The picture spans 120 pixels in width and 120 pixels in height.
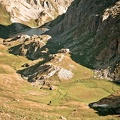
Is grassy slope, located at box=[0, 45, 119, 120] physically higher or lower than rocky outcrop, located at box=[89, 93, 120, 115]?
lower

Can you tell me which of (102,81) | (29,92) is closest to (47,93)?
(29,92)

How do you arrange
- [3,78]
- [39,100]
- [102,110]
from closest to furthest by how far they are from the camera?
1. [102,110]
2. [39,100]
3. [3,78]

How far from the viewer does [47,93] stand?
173875 millimetres

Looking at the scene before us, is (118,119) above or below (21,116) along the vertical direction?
below

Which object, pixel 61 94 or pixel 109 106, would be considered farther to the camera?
pixel 61 94

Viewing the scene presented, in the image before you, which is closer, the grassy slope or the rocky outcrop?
the rocky outcrop

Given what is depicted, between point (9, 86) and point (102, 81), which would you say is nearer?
point (9, 86)

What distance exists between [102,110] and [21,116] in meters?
65.7

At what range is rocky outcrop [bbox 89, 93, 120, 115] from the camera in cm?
12900

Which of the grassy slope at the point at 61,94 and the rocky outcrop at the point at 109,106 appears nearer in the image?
the rocky outcrop at the point at 109,106

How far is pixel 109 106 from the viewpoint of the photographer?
136m

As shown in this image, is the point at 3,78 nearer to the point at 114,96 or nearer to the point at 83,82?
the point at 83,82

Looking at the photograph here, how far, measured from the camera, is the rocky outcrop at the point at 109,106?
129 meters

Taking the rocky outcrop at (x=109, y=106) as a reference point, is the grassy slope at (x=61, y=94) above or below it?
below
